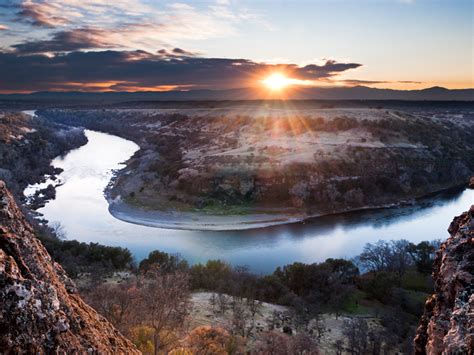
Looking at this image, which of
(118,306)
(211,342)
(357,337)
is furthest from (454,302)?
(357,337)

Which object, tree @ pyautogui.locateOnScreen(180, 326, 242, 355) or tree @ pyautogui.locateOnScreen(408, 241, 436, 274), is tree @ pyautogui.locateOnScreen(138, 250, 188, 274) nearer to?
tree @ pyautogui.locateOnScreen(180, 326, 242, 355)

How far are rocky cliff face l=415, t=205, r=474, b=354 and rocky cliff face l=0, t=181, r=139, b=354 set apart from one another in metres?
3.83

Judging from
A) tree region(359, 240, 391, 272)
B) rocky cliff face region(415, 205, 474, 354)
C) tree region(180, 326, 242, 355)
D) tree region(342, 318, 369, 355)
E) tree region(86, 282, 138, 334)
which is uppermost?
rocky cliff face region(415, 205, 474, 354)

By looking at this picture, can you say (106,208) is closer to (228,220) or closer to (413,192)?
(228,220)

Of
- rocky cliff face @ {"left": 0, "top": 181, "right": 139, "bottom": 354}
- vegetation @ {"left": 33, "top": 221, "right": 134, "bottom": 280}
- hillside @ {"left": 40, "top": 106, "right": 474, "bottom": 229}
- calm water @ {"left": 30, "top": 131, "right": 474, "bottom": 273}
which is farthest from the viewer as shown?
hillside @ {"left": 40, "top": 106, "right": 474, "bottom": 229}

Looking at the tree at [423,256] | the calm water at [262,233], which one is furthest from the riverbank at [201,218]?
the tree at [423,256]

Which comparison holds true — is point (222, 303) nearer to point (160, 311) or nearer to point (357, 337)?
point (357, 337)

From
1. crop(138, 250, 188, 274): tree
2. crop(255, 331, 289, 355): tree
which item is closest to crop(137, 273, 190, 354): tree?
crop(255, 331, 289, 355): tree

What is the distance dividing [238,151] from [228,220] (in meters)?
21.9

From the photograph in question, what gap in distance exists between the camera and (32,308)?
3.92 metres

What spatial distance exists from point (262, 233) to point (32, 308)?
39056 mm

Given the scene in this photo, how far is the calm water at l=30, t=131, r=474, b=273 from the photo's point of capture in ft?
120

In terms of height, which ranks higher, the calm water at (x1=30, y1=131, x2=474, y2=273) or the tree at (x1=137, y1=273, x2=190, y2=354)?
the tree at (x1=137, y1=273, x2=190, y2=354)

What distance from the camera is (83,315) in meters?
5.30
